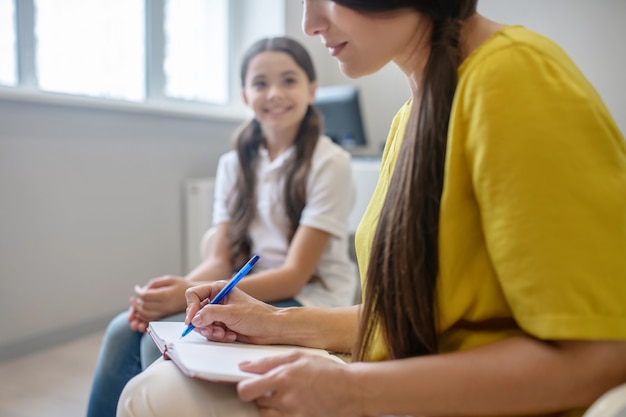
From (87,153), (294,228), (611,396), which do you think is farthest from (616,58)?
(611,396)

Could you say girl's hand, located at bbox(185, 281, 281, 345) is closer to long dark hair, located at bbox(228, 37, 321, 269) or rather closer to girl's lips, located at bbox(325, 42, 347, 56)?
girl's lips, located at bbox(325, 42, 347, 56)

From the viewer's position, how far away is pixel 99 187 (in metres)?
2.09

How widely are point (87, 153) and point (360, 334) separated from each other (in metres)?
1.74

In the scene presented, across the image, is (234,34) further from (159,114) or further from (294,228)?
(294,228)

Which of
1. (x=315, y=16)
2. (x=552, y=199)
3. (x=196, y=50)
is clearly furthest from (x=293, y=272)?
(x=196, y=50)

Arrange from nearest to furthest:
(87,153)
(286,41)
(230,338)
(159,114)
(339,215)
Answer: (230,338) → (339,215) → (286,41) → (87,153) → (159,114)

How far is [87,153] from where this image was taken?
2037 millimetres

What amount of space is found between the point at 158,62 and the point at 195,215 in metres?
0.74

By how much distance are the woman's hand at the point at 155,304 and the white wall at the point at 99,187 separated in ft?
3.14

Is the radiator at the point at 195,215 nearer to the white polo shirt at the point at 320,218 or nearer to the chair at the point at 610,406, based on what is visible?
the white polo shirt at the point at 320,218

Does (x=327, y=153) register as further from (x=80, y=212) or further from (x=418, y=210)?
(x=80, y=212)

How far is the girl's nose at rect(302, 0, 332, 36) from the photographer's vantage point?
61 cm

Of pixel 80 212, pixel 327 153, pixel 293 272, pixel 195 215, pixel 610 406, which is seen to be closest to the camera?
pixel 610 406

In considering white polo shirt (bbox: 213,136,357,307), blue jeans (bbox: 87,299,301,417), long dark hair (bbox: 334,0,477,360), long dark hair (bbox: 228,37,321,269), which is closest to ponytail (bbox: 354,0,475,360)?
long dark hair (bbox: 334,0,477,360)
